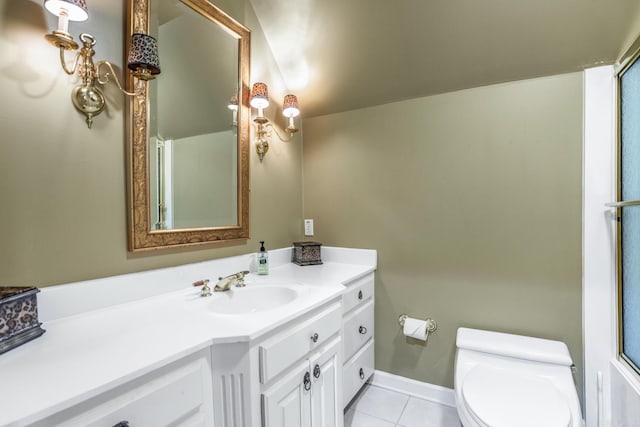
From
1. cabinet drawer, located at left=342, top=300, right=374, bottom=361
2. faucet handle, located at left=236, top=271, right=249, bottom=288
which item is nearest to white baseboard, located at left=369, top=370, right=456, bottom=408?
cabinet drawer, located at left=342, top=300, right=374, bottom=361

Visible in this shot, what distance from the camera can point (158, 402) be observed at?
74 cm

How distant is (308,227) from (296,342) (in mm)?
1187

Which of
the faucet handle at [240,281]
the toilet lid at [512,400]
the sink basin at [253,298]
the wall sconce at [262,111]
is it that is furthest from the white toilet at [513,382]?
the wall sconce at [262,111]

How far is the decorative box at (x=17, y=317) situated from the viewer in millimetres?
772

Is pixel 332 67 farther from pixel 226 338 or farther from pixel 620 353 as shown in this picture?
pixel 620 353

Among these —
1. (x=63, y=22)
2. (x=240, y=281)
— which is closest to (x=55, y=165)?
(x=63, y=22)

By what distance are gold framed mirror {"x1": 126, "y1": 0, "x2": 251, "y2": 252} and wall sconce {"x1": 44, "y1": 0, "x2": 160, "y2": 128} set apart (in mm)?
95

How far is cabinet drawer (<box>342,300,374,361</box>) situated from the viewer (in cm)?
162

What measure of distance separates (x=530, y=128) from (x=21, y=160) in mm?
2161

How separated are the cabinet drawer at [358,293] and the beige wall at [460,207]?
115 mm

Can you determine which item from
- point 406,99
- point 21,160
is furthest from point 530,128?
point 21,160

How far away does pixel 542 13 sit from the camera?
4.46 ft

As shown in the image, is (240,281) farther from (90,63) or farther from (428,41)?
(428,41)

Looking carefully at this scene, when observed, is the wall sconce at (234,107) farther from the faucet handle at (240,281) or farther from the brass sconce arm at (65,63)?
the faucet handle at (240,281)
